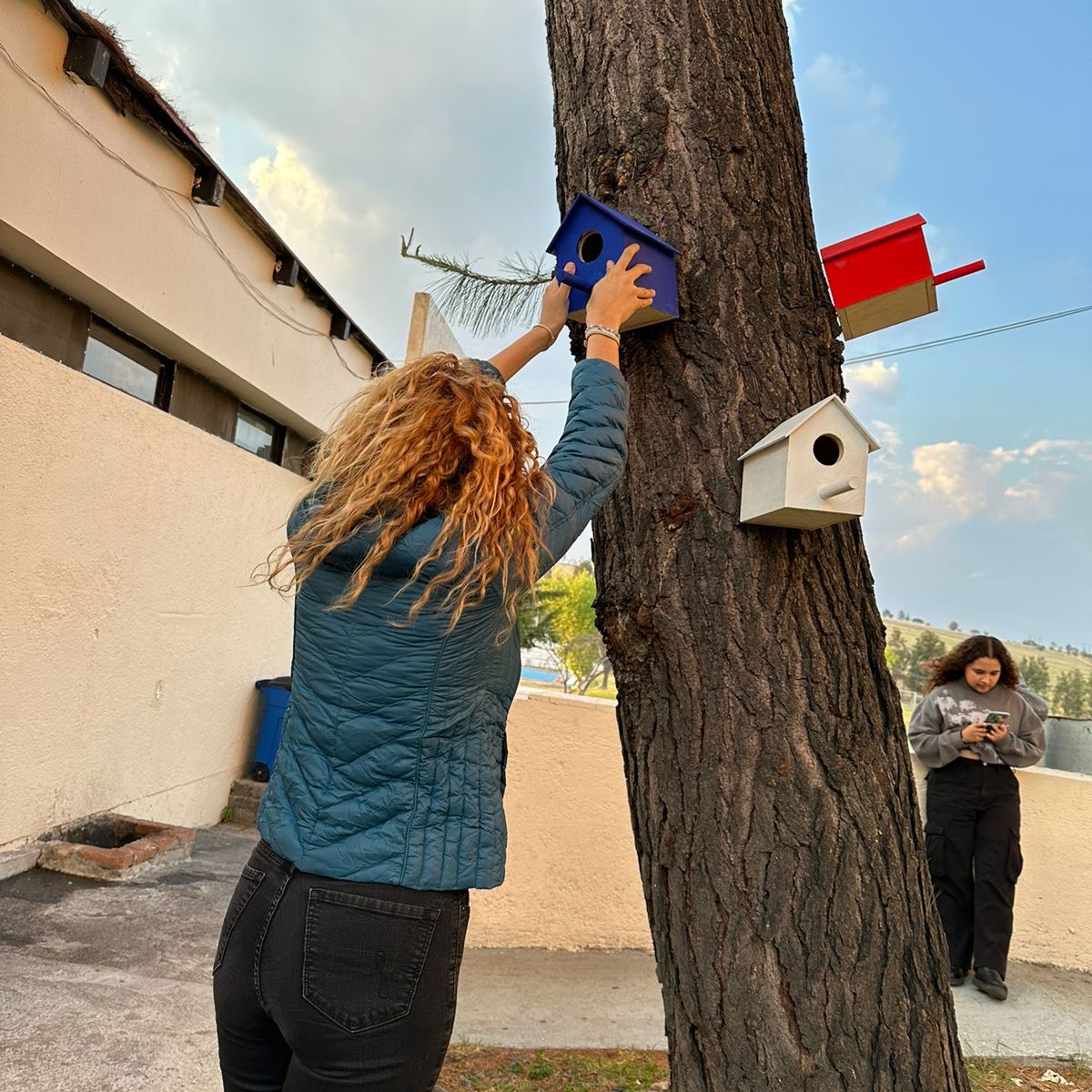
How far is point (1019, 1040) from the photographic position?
363 centimetres

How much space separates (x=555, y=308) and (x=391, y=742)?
3.64 feet

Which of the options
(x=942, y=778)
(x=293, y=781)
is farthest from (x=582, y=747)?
(x=293, y=781)

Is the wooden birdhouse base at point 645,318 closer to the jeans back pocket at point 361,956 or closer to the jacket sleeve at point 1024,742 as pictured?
the jeans back pocket at point 361,956

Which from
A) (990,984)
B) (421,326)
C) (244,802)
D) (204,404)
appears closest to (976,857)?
(990,984)

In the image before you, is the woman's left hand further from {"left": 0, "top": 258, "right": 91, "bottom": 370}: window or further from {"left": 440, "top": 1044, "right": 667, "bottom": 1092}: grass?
{"left": 0, "top": 258, "right": 91, "bottom": 370}: window

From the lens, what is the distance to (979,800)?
13.9ft

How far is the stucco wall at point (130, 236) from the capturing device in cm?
418

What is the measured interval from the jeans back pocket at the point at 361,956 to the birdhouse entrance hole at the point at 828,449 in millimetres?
1156

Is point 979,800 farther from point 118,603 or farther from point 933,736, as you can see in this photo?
point 118,603

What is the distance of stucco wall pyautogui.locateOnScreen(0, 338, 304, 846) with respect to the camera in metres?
4.35

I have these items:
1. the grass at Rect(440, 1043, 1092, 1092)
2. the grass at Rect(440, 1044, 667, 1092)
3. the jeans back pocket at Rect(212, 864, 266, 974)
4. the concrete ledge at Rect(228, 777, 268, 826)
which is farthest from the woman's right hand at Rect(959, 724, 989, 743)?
the concrete ledge at Rect(228, 777, 268, 826)

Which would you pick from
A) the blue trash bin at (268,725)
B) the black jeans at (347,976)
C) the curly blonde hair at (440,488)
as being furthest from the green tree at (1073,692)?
the black jeans at (347,976)

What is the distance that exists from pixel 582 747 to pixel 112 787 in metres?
2.79

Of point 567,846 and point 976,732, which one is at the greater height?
point 976,732
